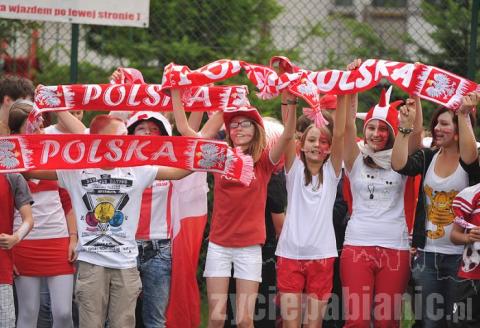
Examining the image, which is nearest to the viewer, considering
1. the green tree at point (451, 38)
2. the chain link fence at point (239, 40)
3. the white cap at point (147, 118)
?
the white cap at point (147, 118)

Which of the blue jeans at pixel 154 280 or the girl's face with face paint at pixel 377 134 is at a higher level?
the girl's face with face paint at pixel 377 134

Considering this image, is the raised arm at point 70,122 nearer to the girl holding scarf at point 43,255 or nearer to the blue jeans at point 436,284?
the girl holding scarf at point 43,255

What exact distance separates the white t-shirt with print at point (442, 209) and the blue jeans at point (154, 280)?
184 cm

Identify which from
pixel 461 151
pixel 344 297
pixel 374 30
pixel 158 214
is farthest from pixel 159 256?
pixel 374 30

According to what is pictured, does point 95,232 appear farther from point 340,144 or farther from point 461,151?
point 461,151

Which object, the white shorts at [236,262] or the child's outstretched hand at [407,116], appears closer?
the child's outstretched hand at [407,116]

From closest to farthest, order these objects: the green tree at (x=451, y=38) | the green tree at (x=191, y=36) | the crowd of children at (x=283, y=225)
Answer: the crowd of children at (x=283, y=225) < the green tree at (x=451, y=38) < the green tree at (x=191, y=36)

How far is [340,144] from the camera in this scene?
7324 millimetres

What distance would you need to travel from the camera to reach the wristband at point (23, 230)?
672 centimetres

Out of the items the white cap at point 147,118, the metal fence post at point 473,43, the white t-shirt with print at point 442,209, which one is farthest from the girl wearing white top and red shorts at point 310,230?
the metal fence post at point 473,43

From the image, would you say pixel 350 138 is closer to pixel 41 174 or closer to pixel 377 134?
pixel 377 134

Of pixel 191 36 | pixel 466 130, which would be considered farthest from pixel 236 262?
pixel 191 36

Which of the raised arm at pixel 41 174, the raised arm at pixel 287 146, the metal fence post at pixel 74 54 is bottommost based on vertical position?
the raised arm at pixel 41 174

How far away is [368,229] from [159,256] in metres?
1.49
